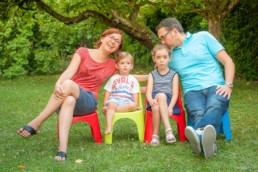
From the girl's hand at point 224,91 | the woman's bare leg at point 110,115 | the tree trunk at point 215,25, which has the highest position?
the tree trunk at point 215,25

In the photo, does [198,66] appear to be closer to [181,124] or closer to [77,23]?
[181,124]

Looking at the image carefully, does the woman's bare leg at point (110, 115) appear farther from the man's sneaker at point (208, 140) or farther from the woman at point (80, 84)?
the man's sneaker at point (208, 140)

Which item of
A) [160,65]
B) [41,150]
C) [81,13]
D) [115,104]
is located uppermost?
[81,13]

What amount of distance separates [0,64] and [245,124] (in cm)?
1064

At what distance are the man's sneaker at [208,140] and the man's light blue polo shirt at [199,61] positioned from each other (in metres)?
0.89

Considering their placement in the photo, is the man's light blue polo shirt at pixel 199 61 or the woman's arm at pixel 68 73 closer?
the woman's arm at pixel 68 73

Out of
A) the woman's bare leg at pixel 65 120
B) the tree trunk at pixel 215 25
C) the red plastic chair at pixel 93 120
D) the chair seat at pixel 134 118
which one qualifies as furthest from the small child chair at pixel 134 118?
the tree trunk at pixel 215 25

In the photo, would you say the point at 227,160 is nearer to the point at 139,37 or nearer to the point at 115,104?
the point at 115,104

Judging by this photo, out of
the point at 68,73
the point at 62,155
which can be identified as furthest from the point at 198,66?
the point at 62,155

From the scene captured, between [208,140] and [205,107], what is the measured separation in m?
0.70

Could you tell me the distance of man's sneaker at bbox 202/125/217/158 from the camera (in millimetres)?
4102

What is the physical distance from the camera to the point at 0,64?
15234mm

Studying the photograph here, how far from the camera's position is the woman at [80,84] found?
447cm

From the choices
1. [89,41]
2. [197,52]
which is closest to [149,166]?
[197,52]
